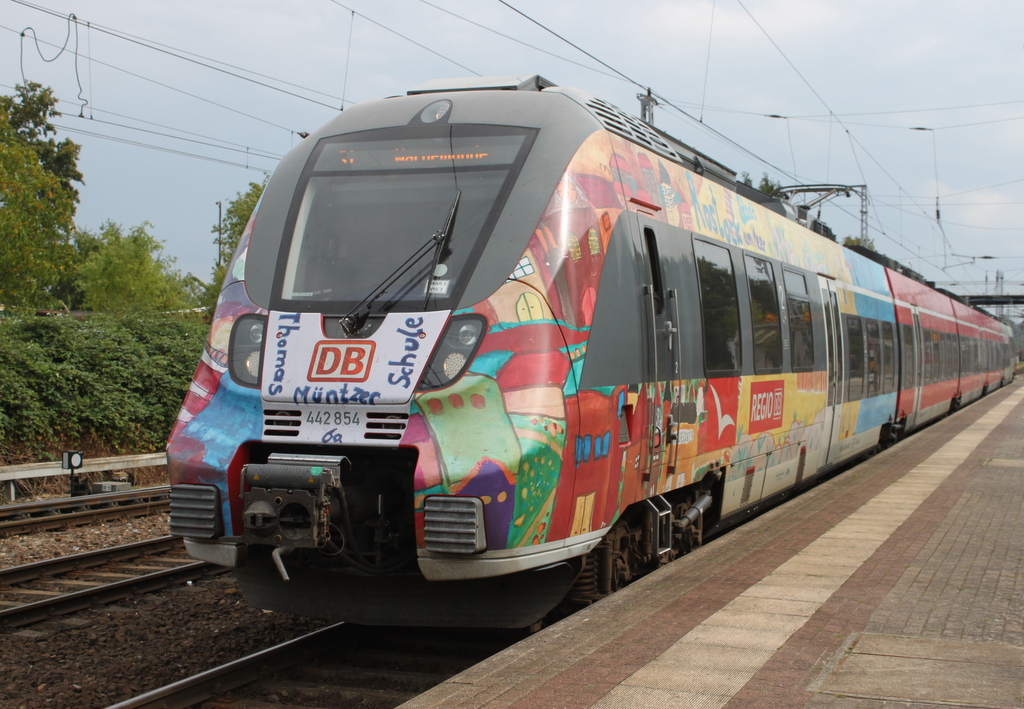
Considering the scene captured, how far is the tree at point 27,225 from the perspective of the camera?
2192cm

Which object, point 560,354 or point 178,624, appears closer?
point 560,354

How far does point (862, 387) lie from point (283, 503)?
10519 mm

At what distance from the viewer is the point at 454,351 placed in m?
5.40

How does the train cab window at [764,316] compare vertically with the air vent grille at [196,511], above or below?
above

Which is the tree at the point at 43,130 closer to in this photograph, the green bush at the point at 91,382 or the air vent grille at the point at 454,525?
the green bush at the point at 91,382

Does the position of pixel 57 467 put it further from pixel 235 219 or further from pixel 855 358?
pixel 235 219

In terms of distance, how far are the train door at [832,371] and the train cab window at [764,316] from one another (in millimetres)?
2202

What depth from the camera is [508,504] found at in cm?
513

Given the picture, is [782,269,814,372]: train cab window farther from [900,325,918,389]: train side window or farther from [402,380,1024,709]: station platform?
[900,325,918,389]: train side window

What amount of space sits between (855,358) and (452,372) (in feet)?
30.7

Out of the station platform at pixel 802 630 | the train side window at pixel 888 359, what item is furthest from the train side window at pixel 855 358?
the station platform at pixel 802 630

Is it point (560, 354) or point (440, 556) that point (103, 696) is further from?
point (560, 354)

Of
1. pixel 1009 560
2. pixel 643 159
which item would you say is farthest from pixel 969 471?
pixel 643 159

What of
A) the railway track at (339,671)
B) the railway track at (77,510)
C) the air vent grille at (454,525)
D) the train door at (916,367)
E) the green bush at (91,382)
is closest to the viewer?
the air vent grille at (454,525)
